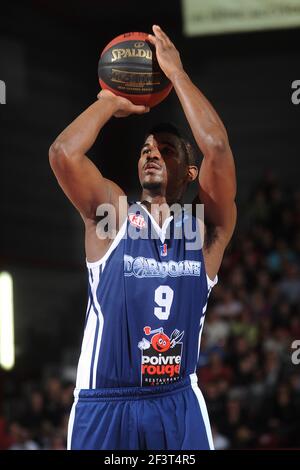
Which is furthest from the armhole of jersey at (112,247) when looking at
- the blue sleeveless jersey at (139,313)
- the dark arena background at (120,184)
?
the dark arena background at (120,184)

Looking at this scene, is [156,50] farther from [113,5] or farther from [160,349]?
[113,5]

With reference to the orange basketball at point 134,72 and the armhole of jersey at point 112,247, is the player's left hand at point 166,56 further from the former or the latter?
the armhole of jersey at point 112,247

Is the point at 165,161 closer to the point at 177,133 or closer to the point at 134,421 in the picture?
the point at 177,133

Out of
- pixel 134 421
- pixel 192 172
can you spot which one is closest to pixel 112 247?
pixel 192 172

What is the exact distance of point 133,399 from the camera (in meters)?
4.43

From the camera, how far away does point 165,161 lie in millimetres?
4699

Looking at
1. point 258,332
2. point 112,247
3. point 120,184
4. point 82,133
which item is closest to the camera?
point 82,133

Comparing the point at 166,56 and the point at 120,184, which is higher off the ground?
the point at 120,184

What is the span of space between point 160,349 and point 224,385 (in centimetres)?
600

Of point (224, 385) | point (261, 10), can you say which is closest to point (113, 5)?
point (261, 10)

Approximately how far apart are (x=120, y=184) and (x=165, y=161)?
35.2 feet

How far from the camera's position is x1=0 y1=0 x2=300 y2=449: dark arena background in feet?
36.8

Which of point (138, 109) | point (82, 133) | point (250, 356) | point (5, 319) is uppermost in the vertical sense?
point (138, 109)

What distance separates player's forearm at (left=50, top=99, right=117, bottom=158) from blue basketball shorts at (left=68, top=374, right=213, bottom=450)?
3.96ft
